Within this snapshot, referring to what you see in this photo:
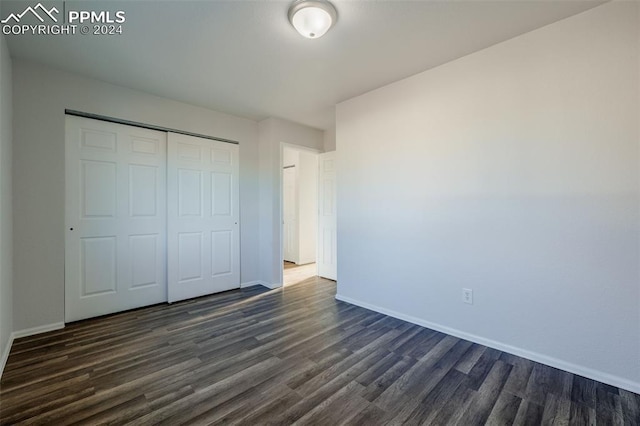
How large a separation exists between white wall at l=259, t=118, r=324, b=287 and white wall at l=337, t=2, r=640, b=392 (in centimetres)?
152

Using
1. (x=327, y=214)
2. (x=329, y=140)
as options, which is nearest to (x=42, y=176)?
(x=327, y=214)

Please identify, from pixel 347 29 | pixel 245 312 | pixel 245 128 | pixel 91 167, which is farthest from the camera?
pixel 245 128

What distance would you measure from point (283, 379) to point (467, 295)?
66.8 inches

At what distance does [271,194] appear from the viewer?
3951 millimetres

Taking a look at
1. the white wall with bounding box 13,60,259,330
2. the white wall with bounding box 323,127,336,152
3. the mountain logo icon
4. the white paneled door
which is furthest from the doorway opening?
the mountain logo icon

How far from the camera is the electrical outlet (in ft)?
7.84

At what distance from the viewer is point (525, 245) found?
2.11m

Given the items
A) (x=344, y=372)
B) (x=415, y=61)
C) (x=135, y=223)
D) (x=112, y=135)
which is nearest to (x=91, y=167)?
(x=112, y=135)

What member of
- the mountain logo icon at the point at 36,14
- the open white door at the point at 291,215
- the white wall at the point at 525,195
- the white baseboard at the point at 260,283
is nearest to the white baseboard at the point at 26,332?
the white baseboard at the point at 260,283

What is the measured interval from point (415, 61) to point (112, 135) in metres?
3.17

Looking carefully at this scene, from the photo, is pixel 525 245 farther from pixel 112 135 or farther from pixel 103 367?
pixel 112 135

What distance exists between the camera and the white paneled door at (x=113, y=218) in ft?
8.95

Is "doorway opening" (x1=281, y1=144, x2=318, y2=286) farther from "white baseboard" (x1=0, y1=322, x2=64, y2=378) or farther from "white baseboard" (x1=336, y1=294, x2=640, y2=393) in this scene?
"white baseboard" (x1=0, y1=322, x2=64, y2=378)

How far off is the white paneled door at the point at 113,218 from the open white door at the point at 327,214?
2.25 m
